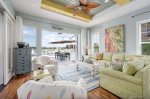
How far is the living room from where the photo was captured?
69.4 inches

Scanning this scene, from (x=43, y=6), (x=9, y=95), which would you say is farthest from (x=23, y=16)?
(x=9, y=95)

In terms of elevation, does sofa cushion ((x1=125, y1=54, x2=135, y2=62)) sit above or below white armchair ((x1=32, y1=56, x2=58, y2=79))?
above

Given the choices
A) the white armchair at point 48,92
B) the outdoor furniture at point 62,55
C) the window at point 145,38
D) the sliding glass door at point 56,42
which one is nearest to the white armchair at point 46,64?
the sliding glass door at point 56,42

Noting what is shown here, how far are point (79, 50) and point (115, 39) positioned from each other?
269cm

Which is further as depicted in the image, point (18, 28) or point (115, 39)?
point (115, 39)

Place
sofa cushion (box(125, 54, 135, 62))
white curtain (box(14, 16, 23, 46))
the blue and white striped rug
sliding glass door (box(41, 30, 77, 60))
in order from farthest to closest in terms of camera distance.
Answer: sliding glass door (box(41, 30, 77, 60))
white curtain (box(14, 16, 23, 46))
sofa cushion (box(125, 54, 135, 62))
the blue and white striped rug

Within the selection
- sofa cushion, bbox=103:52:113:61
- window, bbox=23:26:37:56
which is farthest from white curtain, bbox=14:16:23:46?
sofa cushion, bbox=103:52:113:61

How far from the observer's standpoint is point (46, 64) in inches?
154

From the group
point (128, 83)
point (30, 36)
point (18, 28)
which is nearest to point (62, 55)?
point (30, 36)

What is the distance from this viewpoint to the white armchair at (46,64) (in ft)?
11.0

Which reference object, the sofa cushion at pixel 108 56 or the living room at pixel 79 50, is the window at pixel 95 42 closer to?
the living room at pixel 79 50

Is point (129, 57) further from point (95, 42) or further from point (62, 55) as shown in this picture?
point (62, 55)

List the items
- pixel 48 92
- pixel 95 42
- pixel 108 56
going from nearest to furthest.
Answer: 1. pixel 48 92
2. pixel 108 56
3. pixel 95 42

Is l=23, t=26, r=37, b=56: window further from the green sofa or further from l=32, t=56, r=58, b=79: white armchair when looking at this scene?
the green sofa
